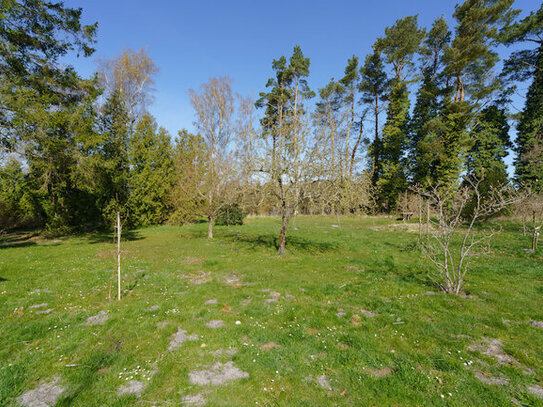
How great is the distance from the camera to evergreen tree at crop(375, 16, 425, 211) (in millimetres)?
30078

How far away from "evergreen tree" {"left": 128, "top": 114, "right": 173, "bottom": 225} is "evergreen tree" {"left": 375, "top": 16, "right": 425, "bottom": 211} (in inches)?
1118

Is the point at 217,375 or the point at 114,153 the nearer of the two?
the point at 217,375

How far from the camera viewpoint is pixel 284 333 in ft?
15.6

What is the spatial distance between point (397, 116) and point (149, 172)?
33445mm

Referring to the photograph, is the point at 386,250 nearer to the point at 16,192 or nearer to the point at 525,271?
the point at 525,271

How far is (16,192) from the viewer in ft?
55.6

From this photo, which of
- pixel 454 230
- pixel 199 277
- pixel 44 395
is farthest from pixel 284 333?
pixel 454 230

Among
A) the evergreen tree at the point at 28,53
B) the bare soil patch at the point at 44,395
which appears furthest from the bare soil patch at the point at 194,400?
the evergreen tree at the point at 28,53

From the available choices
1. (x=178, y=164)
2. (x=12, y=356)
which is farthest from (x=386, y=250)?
(x=178, y=164)

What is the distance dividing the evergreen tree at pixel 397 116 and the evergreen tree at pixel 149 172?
2839 centimetres

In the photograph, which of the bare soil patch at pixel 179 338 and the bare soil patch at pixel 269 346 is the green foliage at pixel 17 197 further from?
the bare soil patch at pixel 269 346

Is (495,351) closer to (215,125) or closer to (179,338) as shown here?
(179,338)

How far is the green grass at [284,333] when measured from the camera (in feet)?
10.6

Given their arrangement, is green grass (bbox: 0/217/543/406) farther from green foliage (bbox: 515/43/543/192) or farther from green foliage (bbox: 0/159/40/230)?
green foliage (bbox: 515/43/543/192)
